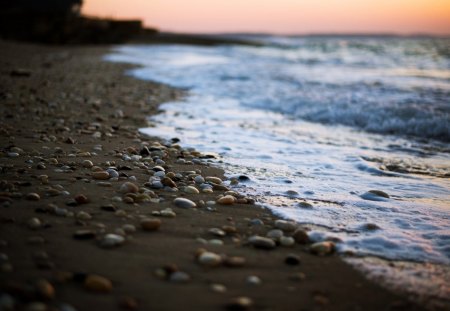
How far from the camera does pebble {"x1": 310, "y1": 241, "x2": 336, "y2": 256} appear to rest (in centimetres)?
232

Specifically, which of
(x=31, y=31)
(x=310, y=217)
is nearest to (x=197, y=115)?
(x=310, y=217)

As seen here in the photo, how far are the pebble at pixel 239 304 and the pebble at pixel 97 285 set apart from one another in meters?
0.54

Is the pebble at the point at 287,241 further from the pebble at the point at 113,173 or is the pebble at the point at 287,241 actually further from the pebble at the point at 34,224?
the pebble at the point at 113,173

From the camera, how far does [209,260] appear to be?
6.83 feet

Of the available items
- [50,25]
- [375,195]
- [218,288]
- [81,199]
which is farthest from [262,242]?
[50,25]

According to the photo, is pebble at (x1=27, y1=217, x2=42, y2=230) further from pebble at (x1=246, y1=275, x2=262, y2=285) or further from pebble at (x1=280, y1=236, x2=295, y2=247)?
pebble at (x1=280, y1=236, x2=295, y2=247)

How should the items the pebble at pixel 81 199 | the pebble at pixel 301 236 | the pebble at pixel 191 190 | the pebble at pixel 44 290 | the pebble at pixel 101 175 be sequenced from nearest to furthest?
the pebble at pixel 44 290, the pebble at pixel 301 236, the pebble at pixel 81 199, the pebble at pixel 191 190, the pebble at pixel 101 175

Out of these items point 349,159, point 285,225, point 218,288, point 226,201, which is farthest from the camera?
point 349,159

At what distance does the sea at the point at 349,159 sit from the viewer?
2.49 m

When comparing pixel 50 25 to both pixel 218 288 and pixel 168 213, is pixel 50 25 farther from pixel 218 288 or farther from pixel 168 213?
pixel 218 288

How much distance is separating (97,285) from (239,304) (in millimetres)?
624

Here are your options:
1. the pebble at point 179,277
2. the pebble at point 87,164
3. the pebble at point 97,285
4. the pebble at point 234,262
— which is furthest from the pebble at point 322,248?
the pebble at point 87,164

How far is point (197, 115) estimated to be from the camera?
7000 millimetres

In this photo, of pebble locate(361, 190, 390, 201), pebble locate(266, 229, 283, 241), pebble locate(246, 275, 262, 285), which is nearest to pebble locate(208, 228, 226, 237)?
pebble locate(266, 229, 283, 241)
